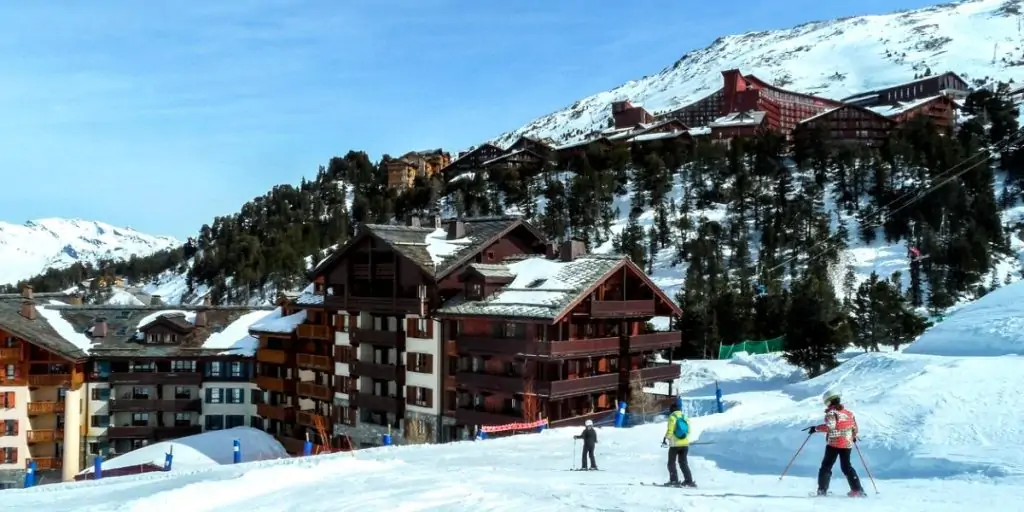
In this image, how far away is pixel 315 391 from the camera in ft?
158

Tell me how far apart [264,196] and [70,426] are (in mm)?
117746

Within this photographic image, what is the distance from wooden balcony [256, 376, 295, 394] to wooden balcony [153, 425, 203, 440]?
4.91 metres

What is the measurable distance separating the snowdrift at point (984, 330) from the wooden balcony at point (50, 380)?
1795 inches

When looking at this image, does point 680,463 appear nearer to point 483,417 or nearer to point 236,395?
point 483,417

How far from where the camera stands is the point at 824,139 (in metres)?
91.5

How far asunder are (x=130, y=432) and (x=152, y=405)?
6.87 ft

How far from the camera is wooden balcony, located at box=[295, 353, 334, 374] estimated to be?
156 ft

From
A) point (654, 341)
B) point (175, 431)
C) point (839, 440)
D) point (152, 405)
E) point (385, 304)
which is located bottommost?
point (175, 431)

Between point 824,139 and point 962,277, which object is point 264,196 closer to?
point 824,139

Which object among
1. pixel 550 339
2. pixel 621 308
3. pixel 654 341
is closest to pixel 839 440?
pixel 550 339

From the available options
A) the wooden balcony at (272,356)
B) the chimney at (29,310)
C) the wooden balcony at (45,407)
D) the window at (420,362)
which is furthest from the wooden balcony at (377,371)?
the chimney at (29,310)

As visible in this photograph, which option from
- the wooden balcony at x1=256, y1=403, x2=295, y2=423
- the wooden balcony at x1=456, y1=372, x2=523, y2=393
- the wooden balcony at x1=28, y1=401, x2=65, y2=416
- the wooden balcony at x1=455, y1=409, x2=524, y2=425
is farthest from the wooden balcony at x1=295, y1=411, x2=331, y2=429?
the wooden balcony at x1=28, y1=401, x2=65, y2=416

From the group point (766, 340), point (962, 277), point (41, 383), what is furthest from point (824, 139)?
point (41, 383)

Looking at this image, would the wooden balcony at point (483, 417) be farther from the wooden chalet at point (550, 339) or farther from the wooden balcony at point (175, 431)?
the wooden balcony at point (175, 431)
